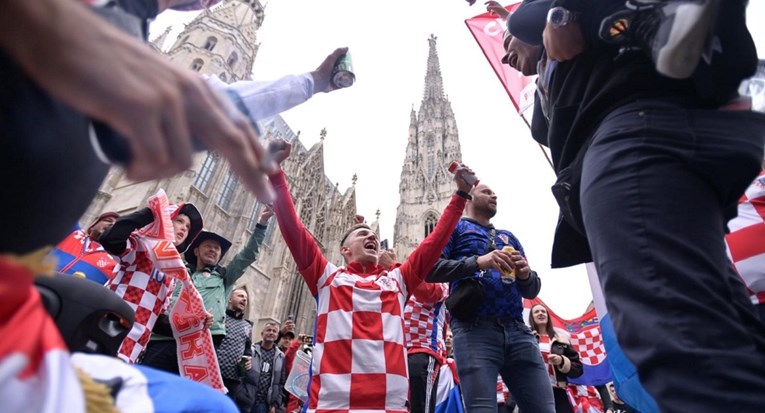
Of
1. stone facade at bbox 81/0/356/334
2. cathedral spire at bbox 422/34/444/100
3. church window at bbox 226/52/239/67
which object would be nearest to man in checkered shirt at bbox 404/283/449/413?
stone facade at bbox 81/0/356/334

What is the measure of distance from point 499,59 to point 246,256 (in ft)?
13.6

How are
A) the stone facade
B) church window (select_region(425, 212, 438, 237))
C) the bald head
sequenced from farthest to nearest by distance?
church window (select_region(425, 212, 438, 237)) < the stone facade < the bald head

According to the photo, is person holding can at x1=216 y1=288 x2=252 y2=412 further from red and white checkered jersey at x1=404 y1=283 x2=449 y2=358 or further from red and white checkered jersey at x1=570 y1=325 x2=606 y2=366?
red and white checkered jersey at x1=570 y1=325 x2=606 y2=366

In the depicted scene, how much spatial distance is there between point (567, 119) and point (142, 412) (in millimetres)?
1417

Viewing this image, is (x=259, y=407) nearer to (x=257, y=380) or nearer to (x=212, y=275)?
(x=257, y=380)

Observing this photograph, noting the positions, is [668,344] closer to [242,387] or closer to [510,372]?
[510,372]

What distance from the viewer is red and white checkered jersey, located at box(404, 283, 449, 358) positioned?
4062 mm

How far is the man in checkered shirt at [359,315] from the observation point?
85.5 inches

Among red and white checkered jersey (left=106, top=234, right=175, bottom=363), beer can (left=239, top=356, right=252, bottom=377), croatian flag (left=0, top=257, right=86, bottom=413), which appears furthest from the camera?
beer can (left=239, top=356, right=252, bottom=377)

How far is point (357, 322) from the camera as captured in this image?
2.38 meters

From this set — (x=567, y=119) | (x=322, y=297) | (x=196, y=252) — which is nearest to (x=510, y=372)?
(x=322, y=297)

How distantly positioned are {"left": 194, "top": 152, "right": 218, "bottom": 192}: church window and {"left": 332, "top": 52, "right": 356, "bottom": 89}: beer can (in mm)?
17188

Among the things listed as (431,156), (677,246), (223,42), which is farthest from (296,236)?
(431,156)

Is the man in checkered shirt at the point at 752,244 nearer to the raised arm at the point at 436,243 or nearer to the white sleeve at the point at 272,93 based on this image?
the raised arm at the point at 436,243
